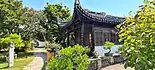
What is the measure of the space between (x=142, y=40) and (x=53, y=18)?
1059 inches

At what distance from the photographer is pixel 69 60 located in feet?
25.3

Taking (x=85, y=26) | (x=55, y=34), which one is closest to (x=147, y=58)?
(x=85, y=26)

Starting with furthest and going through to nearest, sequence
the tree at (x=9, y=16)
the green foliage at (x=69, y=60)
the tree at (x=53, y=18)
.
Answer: the tree at (x=53, y=18) < the tree at (x=9, y=16) < the green foliage at (x=69, y=60)

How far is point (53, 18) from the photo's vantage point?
99.1 ft

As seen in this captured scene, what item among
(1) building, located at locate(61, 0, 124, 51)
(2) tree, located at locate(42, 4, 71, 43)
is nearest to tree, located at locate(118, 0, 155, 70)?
(1) building, located at locate(61, 0, 124, 51)

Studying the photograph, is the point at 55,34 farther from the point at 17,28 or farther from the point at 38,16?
the point at 17,28

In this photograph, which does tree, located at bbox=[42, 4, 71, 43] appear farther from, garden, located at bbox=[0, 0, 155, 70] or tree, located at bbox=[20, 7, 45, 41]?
tree, located at bbox=[20, 7, 45, 41]

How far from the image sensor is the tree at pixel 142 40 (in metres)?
3.76

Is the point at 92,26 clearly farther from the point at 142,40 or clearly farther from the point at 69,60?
the point at 142,40

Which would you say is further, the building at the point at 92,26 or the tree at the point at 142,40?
the building at the point at 92,26

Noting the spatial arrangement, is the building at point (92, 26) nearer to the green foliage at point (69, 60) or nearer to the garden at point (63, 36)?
the garden at point (63, 36)

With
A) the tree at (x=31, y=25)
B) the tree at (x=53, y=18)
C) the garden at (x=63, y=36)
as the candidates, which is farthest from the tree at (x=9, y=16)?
the tree at (x=53, y=18)

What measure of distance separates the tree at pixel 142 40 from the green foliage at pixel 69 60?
3.55 metres

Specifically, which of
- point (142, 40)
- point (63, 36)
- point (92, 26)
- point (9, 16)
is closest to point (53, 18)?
point (63, 36)
